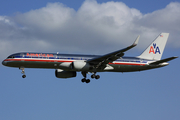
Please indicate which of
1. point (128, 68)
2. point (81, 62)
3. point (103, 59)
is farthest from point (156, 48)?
point (81, 62)

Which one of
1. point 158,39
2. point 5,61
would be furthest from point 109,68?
point 5,61

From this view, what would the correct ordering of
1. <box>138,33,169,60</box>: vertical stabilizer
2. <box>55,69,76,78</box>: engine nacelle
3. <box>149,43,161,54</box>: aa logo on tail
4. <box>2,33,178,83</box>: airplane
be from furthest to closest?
<box>149,43,161,54</box>: aa logo on tail → <box>138,33,169,60</box>: vertical stabilizer → <box>55,69,76,78</box>: engine nacelle → <box>2,33,178,83</box>: airplane

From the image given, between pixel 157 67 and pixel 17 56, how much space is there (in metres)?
29.7

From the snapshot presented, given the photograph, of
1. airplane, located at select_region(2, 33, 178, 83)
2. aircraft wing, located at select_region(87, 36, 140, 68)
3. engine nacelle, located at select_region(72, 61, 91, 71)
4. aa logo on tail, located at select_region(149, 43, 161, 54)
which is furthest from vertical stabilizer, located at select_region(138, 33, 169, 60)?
engine nacelle, located at select_region(72, 61, 91, 71)

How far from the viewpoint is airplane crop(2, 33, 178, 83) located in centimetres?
5484

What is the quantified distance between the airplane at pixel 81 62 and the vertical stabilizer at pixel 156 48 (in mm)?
709

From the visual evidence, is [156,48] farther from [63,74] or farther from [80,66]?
[63,74]

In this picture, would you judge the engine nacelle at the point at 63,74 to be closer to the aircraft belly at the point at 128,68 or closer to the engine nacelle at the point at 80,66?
the engine nacelle at the point at 80,66

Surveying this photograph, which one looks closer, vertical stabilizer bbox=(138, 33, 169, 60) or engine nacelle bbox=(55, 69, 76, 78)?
engine nacelle bbox=(55, 69, 76, 78)

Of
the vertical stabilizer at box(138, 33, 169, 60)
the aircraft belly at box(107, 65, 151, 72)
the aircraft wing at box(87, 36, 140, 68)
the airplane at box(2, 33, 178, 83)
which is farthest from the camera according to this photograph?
the vertical stabilizer at box(138, 33, 169, 60)

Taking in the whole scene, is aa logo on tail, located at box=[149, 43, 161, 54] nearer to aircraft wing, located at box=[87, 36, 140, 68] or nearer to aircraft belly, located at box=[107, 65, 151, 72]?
aircraft belly, located at box=[107, 65, 151, 72]

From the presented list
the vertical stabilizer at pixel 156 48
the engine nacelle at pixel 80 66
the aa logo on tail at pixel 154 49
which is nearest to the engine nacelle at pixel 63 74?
the engine nacelle at pixel 80 66

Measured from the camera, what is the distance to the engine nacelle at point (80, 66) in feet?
180

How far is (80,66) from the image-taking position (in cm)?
5528
